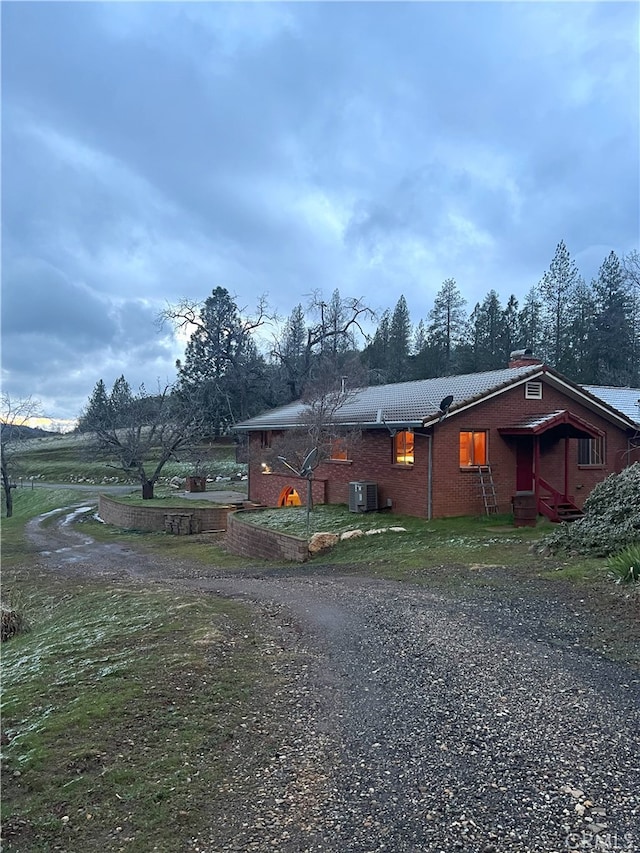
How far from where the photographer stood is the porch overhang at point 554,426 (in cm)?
1636

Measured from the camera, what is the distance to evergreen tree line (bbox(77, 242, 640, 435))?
42719 mm

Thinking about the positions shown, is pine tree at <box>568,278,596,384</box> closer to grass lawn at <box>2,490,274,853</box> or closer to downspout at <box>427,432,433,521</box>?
downspout at <box>427,432,433,521</box>

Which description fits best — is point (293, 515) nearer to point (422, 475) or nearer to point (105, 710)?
point (422, 475)

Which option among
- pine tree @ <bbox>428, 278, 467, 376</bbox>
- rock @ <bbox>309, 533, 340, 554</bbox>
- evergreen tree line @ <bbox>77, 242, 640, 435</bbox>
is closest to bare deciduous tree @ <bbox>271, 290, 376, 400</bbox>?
evergreen tree line @ <bbox>77, 242, 640, 435</bbox>

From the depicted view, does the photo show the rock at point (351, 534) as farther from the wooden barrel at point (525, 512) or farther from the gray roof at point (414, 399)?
the wooden barrel at point (525, 512)

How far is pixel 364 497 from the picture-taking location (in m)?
17.3

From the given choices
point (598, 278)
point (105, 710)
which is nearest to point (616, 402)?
point (105, 710)

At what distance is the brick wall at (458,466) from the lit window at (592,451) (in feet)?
0.90

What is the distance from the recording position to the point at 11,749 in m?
4.17

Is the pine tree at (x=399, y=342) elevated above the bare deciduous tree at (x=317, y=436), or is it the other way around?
the pine tree at (x=399, y=342)

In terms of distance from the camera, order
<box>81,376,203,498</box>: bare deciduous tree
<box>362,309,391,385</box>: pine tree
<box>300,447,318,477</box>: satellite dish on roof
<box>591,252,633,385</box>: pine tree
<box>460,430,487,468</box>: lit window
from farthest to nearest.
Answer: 1. <box>362,309,391,385</box>: pine tree
2. <box>591,252,633,385</box>: pine tree
3. <box>81,376,203,498</box>: bare deciduous tree
4. <box>300,447,318,477</box>: satellite dish on roof
5. <box>460,430,487,468</box>: lit window

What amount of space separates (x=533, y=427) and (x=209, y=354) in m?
37.2

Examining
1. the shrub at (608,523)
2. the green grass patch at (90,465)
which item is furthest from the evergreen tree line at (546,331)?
the shrub at (608,523)

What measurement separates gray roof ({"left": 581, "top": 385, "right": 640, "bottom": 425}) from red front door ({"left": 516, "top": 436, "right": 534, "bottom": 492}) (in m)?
6.96
